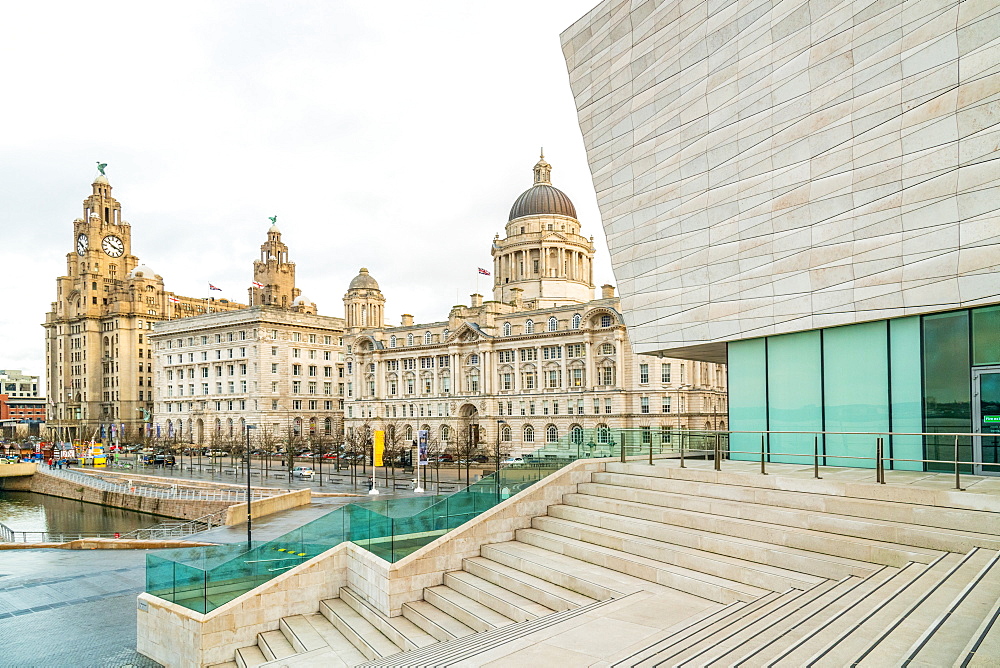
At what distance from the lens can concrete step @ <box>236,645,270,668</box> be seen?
Answer: 14.9m

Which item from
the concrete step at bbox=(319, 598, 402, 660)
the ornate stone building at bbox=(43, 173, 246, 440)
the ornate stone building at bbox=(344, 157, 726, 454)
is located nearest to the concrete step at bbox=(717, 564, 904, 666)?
the concrete step at bbox=(319, 598, 402, 660)

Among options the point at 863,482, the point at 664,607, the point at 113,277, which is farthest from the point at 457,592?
the point at 113,277

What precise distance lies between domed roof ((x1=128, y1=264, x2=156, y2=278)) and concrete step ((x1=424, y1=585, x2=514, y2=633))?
128231 mm

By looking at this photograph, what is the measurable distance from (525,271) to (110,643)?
257ft

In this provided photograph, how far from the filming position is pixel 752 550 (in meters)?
12.6

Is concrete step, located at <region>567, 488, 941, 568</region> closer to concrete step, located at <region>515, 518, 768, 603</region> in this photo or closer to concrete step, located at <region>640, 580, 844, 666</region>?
concrete step, located at <region>640, 580, 844, 666</region>

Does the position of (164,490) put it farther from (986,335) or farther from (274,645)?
(986,335)

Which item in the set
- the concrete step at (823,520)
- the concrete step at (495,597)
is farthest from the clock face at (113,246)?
the concrete step at (823,520)

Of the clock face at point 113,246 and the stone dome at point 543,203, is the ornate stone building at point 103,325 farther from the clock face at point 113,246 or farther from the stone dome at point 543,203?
the stone dome at point 543,203

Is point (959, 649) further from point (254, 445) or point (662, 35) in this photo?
point (254, 445)

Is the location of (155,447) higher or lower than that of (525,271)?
lower

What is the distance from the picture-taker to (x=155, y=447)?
91250 millimetres

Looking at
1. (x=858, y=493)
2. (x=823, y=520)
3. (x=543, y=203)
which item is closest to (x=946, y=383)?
(x=858, y=493)

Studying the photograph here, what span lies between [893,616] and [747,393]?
13.9 m
